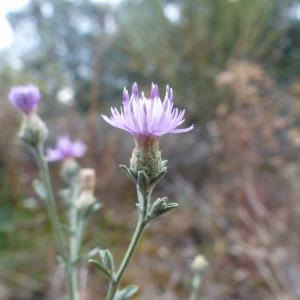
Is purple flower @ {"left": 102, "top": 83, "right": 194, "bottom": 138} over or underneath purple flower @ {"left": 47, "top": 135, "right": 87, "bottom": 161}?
underneath

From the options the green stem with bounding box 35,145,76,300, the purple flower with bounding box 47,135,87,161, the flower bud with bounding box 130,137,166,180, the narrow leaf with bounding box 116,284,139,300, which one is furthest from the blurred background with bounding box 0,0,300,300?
the flower bud with bounding box 130,137,166,180

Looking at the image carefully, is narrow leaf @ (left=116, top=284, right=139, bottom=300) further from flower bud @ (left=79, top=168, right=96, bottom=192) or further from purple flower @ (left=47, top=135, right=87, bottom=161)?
purple flower @ (left=47, top=135, right=87, bottom=161)

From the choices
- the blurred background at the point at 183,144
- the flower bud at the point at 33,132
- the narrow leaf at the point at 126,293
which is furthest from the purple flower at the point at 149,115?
the blurred background at the point at 183,144

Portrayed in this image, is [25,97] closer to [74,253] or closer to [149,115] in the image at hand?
[74,253]

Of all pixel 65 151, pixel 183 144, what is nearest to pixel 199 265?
pixel 65 151

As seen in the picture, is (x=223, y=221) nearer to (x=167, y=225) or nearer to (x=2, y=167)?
(x=167, y=225)

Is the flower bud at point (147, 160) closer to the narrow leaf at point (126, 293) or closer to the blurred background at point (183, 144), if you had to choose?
the narrow leaf at point (126, 293)
